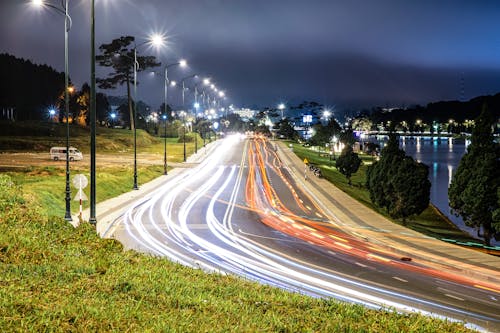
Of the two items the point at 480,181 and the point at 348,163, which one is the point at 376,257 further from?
the point at 348,163

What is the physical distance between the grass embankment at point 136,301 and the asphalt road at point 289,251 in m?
3.04

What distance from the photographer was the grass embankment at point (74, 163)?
3544 centimetres

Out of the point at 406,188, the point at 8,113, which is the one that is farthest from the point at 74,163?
the point at 8,113

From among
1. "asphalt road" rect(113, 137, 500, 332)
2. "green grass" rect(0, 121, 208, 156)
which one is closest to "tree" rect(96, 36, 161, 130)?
"green grass" rect(0, 121, 208, 156)

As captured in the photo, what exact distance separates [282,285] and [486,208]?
2030 cm

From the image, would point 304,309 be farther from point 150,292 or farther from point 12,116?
point 12,116

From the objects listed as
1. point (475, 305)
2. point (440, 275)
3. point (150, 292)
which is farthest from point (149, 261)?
point (440, 275)

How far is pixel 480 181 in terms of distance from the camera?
34.2m

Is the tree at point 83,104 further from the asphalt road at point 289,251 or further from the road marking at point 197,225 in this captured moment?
the road marking at point 197,225

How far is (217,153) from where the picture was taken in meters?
99.0

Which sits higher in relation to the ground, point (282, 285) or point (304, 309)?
point (304, 309)

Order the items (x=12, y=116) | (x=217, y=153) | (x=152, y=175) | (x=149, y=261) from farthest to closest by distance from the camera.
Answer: (x=12, y=116) < (x=217, y=153) < (x=152, y=175) < (x=149, y=261)

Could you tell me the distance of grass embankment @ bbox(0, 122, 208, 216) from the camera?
3544cm

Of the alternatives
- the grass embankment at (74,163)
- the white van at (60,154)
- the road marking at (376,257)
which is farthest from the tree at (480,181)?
the white van at (60,154)
